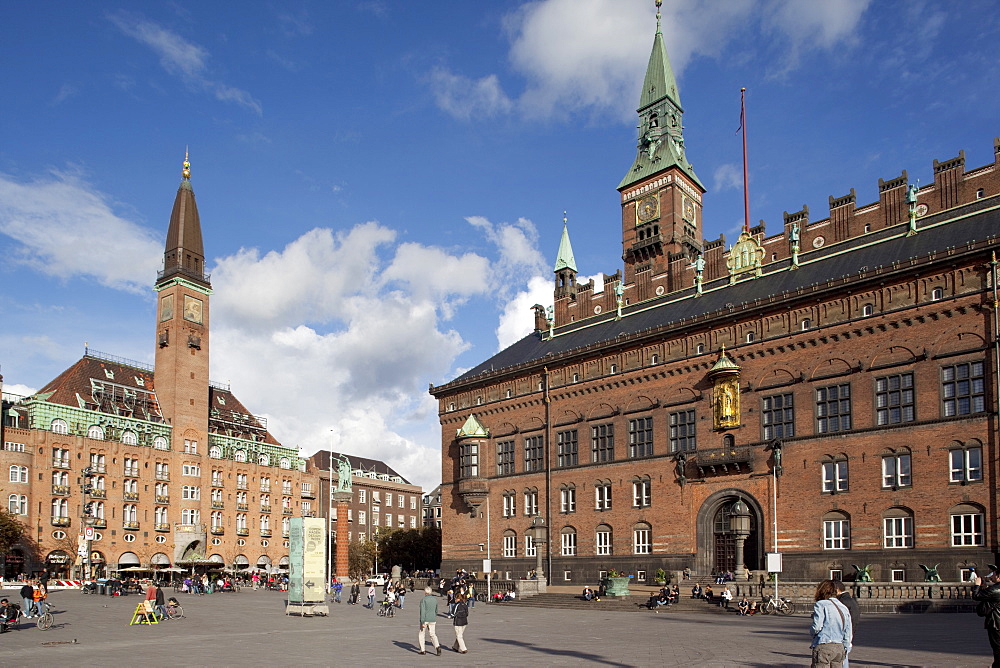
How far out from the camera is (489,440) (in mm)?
70750

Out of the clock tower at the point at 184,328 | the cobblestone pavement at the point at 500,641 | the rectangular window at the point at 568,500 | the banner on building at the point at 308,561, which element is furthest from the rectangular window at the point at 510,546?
the clock tower at the point at 184,328

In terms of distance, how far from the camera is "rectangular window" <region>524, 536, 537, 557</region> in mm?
65562

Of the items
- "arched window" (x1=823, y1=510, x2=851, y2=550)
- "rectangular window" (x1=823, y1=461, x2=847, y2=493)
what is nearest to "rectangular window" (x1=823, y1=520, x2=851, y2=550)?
"arched window" (x1=823, y1=510, x2=851, y2=550)

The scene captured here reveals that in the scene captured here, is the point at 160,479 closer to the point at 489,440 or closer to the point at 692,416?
the point at 489,440

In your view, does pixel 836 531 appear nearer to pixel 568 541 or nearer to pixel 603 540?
pixel 603 540

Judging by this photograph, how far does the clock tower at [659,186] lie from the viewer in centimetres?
7419

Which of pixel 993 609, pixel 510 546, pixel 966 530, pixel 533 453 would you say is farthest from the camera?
pixel 510 546

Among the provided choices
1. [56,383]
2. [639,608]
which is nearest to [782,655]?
[639,608]

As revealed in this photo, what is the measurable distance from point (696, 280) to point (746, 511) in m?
17.0

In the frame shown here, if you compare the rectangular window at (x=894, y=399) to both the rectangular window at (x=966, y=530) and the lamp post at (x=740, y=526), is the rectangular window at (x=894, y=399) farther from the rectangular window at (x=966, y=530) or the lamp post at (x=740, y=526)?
the lamp post at (x=740, y=526)

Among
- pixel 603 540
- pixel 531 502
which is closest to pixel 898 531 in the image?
pixel 603 540

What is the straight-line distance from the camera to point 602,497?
6156 cm

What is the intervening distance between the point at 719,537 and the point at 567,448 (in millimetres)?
13815

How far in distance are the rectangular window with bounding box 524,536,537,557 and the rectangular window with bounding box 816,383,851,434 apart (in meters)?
24.2
